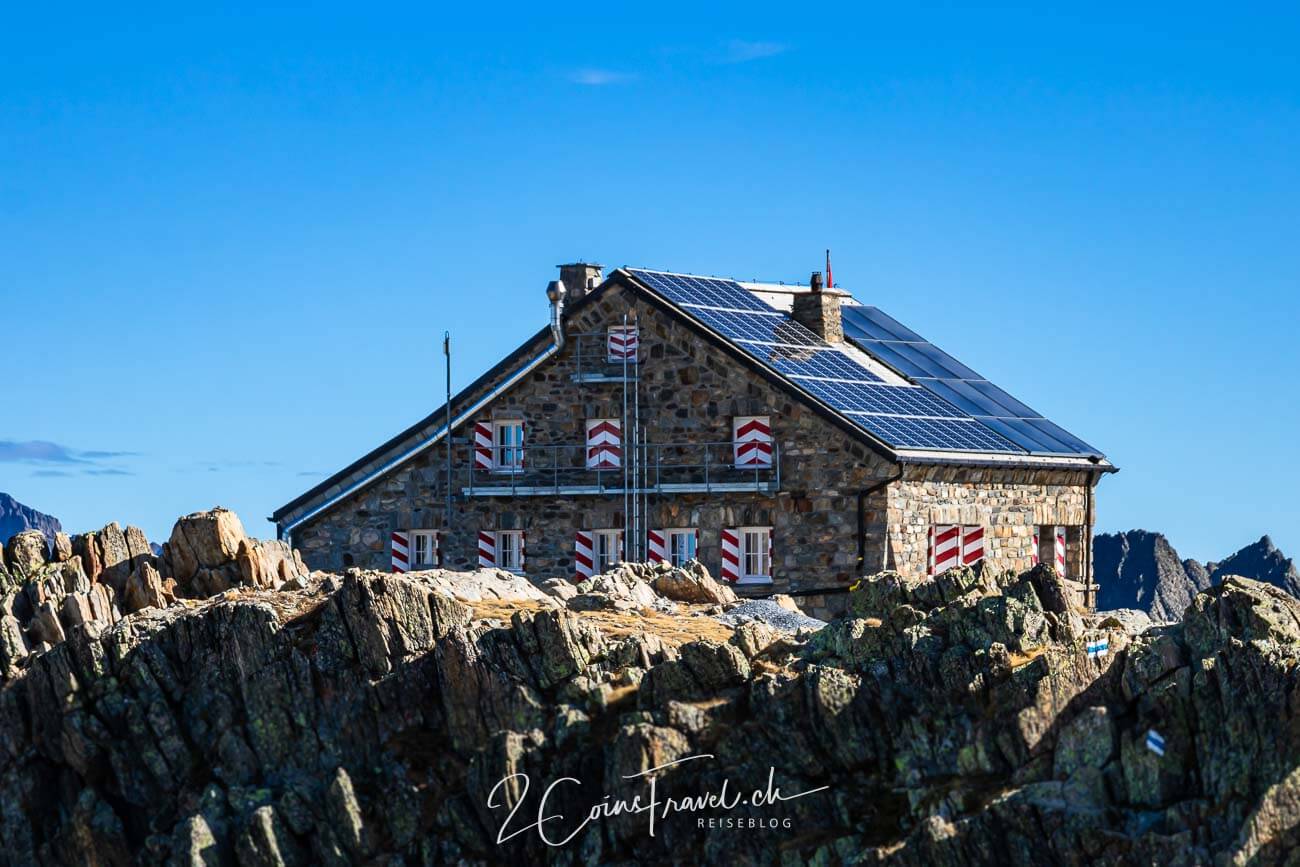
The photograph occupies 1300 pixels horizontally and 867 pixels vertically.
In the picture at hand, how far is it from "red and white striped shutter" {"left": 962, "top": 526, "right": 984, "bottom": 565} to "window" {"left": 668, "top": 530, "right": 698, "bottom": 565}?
5203mm

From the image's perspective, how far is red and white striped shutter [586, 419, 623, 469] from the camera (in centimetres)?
5372

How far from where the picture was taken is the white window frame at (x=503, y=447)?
179 feet

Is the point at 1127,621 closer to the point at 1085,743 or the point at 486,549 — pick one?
the point at 1085,743

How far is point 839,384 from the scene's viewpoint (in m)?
54.4

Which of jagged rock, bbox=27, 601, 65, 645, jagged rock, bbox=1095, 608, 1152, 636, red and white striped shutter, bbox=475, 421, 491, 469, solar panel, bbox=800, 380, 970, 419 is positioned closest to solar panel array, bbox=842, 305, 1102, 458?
solar panel, bbox=800, 380, 970, 419

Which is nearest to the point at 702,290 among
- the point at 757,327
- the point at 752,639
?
the point at 757,327

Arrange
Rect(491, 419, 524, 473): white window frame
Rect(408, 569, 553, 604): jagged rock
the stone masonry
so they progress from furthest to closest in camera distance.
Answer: Rect(491, 419, 524, 473): white window frame → the stone masonry → Rect(408, 569, 553, 604): jagged rock

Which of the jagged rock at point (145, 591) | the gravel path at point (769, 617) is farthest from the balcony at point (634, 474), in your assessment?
the jagged rock at point (145, 591)

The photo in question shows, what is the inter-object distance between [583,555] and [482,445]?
124 inches

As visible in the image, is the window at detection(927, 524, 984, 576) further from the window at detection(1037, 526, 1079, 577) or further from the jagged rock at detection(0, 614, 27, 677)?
the jagged rock at detection(0, 614, 27, 677)

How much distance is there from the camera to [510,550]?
178 feet

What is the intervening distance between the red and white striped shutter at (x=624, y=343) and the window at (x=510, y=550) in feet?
13.2

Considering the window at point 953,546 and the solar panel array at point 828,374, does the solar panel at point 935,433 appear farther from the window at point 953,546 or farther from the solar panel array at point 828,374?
the window at point 953,546

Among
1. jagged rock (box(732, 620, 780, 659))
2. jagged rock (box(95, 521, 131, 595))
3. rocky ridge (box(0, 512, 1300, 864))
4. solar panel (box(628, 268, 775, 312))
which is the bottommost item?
rocky ridge (box(0, 512, 1300, 864))
